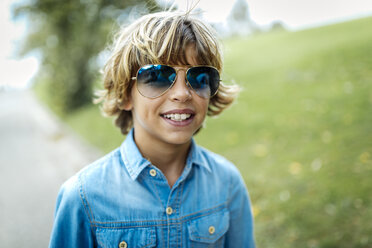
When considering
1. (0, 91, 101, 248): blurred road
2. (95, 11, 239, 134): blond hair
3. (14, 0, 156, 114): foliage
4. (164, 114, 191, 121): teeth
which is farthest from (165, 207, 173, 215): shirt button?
(14, 0, 156, 114): foliage

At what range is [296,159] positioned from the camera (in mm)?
4508

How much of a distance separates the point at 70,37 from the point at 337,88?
32.7 ft

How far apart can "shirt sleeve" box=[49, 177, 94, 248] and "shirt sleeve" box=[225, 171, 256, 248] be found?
830 millimetres

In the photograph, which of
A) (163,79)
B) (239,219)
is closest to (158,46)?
(163,79)

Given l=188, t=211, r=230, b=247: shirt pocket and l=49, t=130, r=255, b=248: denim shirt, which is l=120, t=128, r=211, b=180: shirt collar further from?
l=188, t=211, r=230, b=247: shirt pocket

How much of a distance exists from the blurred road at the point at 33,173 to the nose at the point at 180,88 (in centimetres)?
300

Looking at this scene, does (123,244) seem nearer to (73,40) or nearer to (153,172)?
(153,172)

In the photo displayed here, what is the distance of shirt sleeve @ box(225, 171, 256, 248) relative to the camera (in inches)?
74.4

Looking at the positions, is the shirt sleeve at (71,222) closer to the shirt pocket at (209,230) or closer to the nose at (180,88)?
the shirt pocket at (209,230)

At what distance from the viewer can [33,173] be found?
5.96 meters

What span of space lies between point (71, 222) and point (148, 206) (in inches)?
15.1

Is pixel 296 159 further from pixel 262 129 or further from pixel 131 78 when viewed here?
pixel 131 78

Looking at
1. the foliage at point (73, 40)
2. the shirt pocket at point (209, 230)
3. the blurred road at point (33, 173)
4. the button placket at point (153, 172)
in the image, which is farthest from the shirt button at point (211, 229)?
the foliage at point (73, 40)

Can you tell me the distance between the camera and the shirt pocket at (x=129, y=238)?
1575 millimetres
